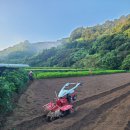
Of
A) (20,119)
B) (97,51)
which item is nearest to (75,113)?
(20,119)

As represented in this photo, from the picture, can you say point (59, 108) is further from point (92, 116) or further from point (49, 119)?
point (92, 116)

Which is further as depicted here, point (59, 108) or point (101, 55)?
point (101, 55)

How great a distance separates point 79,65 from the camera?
83188 mm

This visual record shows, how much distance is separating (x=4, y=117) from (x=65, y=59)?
79859 mm

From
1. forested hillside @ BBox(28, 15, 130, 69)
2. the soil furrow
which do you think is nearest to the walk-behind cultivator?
the soil furrow

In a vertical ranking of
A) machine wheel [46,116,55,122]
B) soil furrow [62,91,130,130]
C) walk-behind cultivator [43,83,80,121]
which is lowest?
soil furrow [62,91,130,130]

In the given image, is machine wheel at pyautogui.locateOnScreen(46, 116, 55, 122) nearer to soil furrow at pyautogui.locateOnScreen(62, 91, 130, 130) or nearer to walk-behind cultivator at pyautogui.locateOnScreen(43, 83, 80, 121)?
walk-behind cultivator at pyautogui.locateOnScreen(43, 83, 80, 121)

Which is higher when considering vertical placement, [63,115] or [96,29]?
[96,29]

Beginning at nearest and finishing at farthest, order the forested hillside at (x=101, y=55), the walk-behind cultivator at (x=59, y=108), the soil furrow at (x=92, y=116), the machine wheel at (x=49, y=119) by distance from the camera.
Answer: the soil furrow at (x=92, y=116) → the machine wheel at (x=49, y=119) → the walk-behind cultivator at (x=59, y=108) → the forested hillside at (x=101, y=55)

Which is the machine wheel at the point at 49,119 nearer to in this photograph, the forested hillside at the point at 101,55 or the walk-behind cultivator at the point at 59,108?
the walk-behind cultivator at the point at 59,108

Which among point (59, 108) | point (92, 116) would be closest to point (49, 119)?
point (59, 108)

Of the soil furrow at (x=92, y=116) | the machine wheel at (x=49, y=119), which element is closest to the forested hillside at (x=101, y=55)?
the soil furrow at (x=92, y=116)

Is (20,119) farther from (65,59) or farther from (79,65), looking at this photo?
(65,59)

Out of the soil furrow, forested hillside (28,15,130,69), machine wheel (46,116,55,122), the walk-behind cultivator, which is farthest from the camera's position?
forested hillside (28,15,130,69)
